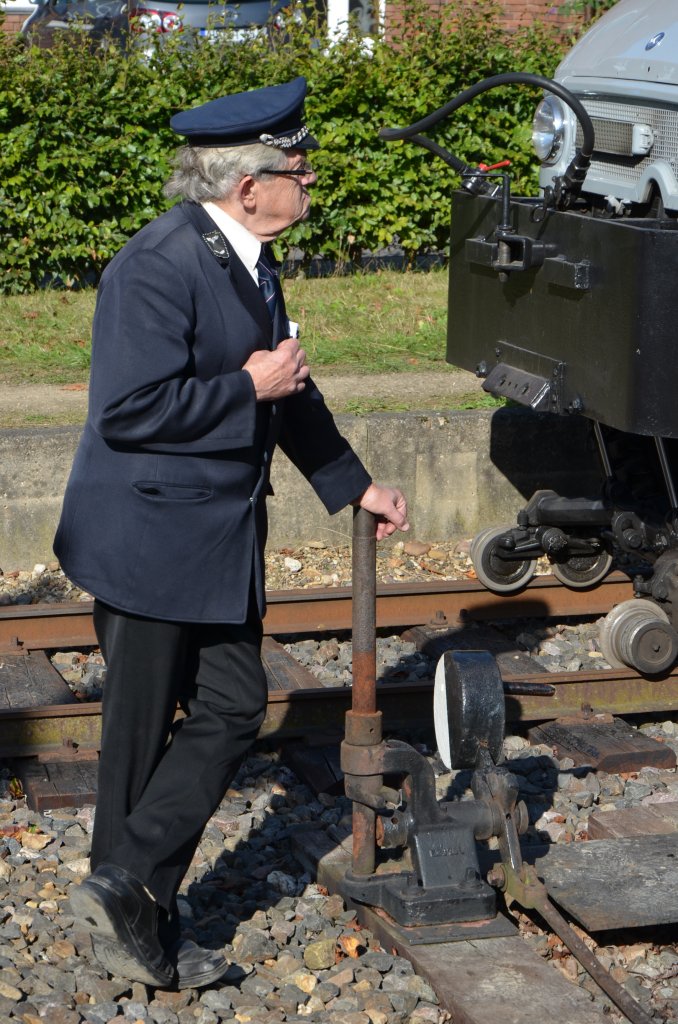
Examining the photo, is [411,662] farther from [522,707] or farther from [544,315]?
[544,315]

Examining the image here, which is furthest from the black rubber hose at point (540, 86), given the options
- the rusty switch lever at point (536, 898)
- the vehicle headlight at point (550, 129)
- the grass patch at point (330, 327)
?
the grass patch at point (330, 327)

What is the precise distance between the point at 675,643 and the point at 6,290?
21.4 ft

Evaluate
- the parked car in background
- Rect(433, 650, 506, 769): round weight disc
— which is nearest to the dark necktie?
Rect(433, 650, 506, 769): round weight disc

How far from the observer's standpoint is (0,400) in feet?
24.6

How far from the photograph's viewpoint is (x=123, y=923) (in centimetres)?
306

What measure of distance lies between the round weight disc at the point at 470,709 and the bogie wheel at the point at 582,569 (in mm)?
2549

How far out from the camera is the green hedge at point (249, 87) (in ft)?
31.9

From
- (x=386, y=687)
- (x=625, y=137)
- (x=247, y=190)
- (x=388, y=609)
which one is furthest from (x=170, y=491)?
(x=625, y=137)

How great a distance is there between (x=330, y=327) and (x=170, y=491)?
6089 mm

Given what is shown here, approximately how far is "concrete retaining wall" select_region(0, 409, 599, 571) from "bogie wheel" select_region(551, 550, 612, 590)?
923 mm

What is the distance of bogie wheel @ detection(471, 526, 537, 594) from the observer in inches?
235

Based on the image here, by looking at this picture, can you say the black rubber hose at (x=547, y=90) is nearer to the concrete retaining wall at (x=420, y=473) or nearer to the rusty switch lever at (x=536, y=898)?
the concrete retaining wall at (x=420, y=473)

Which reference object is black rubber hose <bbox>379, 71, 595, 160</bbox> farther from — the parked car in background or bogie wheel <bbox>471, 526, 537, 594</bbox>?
the parked car in background

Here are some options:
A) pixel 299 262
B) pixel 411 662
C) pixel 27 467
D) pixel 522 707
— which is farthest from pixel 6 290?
pixel 522 707
